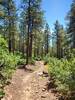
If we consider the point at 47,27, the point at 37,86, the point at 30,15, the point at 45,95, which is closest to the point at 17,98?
the point at 45,95

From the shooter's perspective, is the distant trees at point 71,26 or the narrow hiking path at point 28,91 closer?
the narrow hiking path at point 28,91

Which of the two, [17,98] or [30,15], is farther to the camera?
[30,15]

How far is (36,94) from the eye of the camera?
1452 centimetres

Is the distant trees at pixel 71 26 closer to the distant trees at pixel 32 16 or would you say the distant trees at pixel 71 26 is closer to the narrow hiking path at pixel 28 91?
the distant trees at pixel 32 16

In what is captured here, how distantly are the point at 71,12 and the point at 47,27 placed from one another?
3363cm

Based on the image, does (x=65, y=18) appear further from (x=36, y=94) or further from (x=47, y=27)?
(x=47, y=27)

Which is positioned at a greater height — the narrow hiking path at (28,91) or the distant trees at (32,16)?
the distant trees at (32,16)

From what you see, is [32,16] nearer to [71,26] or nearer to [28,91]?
[71,26]

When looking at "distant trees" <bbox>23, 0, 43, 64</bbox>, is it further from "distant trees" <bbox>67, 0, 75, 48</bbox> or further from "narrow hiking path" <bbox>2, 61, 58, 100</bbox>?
"narrow hiking path" <bbox>2, 61, 58, 100</bbox>

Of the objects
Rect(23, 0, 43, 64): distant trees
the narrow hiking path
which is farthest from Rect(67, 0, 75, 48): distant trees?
the narrow hiking path

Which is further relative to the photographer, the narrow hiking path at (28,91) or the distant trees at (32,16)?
the distant trees at (32,16)

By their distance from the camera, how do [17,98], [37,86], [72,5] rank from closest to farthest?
[17,98]
[37,86]
[72,5]

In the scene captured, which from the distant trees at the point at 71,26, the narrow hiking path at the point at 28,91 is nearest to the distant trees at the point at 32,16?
the distant trees at the point at 71,26

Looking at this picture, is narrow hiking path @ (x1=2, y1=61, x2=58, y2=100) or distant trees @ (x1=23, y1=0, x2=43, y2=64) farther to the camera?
distant trees @ (x1=23, y1=0, x2=43, y2=64)
